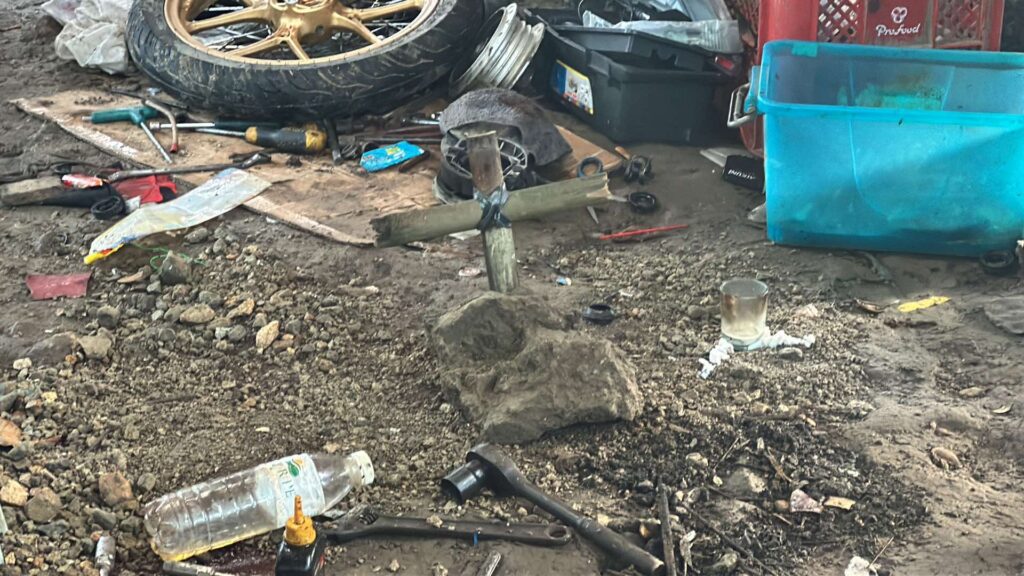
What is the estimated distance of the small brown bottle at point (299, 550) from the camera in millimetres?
2408

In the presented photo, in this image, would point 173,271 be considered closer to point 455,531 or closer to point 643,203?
point 455,531

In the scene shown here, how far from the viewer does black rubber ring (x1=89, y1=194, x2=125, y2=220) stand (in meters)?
4.43

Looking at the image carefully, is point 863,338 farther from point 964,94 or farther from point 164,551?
point 164,551

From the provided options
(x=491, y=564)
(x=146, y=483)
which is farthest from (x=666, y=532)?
(x=146, y=483)

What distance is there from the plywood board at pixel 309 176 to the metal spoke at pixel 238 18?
1.86 ft

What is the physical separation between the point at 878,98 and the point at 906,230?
22.3 inches

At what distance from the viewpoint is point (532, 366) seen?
10.2 ft

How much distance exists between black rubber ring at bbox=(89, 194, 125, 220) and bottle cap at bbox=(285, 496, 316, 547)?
2.43m

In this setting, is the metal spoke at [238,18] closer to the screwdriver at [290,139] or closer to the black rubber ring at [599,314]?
the screwdriver at [290,139]

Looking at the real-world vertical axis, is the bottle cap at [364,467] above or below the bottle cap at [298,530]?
below


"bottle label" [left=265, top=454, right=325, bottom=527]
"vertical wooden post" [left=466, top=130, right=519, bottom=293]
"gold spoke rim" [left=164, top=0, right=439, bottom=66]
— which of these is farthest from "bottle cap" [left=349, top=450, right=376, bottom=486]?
"gold spoke rim" [left=164, top=0, right=439, bottom=66]

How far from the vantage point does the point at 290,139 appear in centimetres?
504

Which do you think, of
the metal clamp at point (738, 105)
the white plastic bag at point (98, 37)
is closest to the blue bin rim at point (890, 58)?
the metal clamp at point (738, 105)

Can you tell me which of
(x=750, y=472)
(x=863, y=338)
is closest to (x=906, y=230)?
(x=863, y=338)
